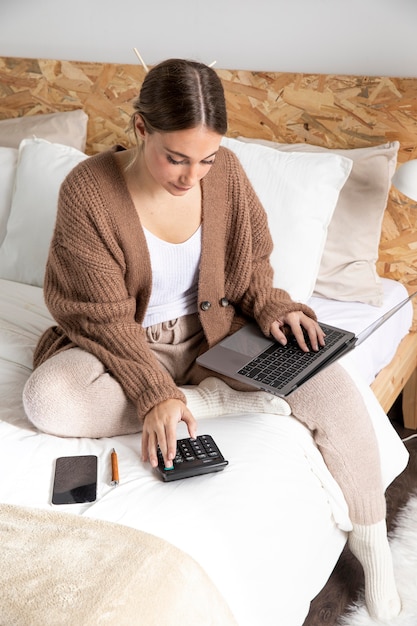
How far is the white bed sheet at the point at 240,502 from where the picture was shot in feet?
3.90

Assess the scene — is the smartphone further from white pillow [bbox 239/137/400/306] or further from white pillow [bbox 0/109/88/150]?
white pillow [bbox 0/109/88/150]

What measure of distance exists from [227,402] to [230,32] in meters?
1.22

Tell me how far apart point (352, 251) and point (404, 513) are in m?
0.67

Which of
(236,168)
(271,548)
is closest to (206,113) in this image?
(236,168)

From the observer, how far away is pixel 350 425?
148 centimetres

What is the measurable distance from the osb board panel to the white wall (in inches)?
2.1

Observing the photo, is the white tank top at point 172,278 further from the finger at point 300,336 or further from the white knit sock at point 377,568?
the white knit sock at point 377,568

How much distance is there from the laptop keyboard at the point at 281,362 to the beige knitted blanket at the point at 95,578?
1.33ft

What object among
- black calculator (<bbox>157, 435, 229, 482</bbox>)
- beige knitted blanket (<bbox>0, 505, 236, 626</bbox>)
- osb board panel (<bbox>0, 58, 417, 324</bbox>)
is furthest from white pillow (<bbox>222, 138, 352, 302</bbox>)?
beige knitted blanket (<bbox>0, 505, 236, 626</bbox>)

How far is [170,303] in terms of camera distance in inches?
64.7

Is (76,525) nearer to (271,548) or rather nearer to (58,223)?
(271,548)

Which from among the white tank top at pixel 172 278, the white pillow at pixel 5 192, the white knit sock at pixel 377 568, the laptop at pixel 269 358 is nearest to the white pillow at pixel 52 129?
the white pillow at pixel 5 192

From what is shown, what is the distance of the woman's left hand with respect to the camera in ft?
5.10

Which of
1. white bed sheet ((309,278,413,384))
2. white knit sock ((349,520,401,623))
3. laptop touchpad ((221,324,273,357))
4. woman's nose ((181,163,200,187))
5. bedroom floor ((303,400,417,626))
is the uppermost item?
woman's nose ((181,163,200,187))
